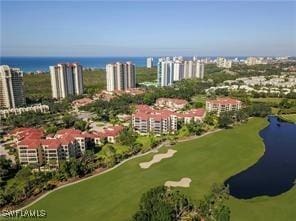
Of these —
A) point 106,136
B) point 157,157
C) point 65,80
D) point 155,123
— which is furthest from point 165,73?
point 157,157

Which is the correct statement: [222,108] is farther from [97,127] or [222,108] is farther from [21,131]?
[21,131]

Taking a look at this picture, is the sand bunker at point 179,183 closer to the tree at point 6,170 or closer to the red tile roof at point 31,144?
the red tile roof at point 31,144

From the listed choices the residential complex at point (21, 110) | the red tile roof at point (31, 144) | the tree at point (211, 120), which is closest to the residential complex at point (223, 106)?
the tree at point (211, 120)

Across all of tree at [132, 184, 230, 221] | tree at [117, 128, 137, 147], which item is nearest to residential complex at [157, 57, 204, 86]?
tree at [117, 128, 137, 147]

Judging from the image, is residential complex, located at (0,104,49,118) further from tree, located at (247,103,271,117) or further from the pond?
the pond

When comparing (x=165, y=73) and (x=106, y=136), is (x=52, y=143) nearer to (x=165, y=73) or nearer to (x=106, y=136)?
(x=106, y=136)

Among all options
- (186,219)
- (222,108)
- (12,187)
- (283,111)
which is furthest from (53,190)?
Answer: (283,111)
